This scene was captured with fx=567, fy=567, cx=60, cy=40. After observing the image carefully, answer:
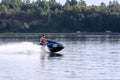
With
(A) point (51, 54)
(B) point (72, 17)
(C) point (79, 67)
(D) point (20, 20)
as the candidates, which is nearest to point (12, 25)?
(D) point (20, 20)

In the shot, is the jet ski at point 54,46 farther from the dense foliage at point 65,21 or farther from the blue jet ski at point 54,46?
the dense foliage at point 65,21

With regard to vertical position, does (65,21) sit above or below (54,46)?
below

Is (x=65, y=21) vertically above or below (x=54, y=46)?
below

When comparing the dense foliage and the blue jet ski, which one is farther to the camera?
the dense foliage

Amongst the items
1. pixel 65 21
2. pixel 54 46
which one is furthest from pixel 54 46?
pixel 65 21

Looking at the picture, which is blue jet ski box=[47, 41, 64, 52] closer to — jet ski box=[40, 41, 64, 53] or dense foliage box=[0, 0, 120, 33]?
jet ski box=[40, 41, 64, 53]

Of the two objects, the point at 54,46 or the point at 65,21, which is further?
the point at 65,21

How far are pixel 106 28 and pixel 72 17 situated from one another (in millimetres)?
13643

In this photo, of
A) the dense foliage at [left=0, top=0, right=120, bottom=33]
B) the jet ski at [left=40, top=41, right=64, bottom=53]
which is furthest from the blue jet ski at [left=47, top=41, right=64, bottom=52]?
the dense foliage at [left=0, top=0, right=120, bottom=33]

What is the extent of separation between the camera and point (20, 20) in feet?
641

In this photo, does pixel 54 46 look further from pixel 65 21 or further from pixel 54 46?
pixel 65 21

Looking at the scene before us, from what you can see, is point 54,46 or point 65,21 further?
point 65,21

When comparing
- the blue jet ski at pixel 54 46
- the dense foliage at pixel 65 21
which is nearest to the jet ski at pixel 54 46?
the blue jet ski at pixel 54 46

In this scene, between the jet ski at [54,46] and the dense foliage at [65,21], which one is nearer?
the jet ski at [54,46]
